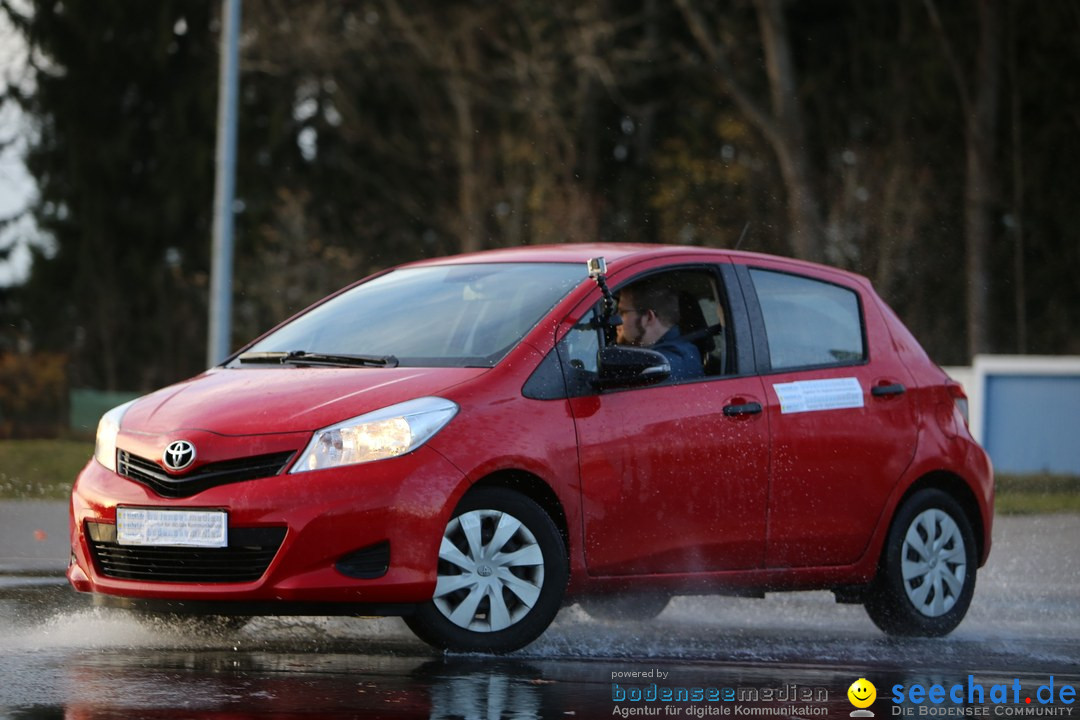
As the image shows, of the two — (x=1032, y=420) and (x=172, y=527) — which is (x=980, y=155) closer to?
(x=1032, y=420)

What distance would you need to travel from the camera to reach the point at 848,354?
8906 millimetres

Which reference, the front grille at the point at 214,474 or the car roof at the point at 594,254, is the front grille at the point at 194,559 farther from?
the car roof at the point at 594,254

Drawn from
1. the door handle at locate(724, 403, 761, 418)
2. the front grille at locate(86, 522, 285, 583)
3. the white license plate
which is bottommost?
the front grille at locate(86, 522, 285, 583)

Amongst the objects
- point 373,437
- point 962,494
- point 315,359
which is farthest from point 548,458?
point 962,494

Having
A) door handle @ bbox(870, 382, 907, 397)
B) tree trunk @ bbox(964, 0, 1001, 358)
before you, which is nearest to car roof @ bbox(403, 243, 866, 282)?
door handle @ bbox(870, 382, 907, 397)

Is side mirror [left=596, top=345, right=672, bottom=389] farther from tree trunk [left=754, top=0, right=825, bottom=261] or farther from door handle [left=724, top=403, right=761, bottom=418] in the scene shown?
tree trunk [left=754, top=0, right=825, bottom=261]

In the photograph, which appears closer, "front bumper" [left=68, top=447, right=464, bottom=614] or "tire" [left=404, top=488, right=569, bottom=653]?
"front bumper" [left=68, top=447, right=464, bottom=614]

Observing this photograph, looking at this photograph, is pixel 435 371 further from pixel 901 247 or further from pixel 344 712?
pixel 901 247

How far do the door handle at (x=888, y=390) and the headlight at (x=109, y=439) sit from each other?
10.8 feet

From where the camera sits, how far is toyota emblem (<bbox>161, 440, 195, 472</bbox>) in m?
6.95

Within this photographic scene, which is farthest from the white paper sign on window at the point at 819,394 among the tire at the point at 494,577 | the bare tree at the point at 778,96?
the bare tree at the point at 778,96

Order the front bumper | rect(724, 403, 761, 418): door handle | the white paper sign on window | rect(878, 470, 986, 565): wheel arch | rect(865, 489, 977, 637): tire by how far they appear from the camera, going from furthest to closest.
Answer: rect(878, 470, 986, 565): wheel arch, rect(865, 489, 977, 637): tire, the white paper sign on window, rect(724, 403, 761, 418): door handle, the front bumper

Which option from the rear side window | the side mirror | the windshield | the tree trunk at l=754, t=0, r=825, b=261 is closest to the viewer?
the side mirror

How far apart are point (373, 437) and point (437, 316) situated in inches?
48.2
